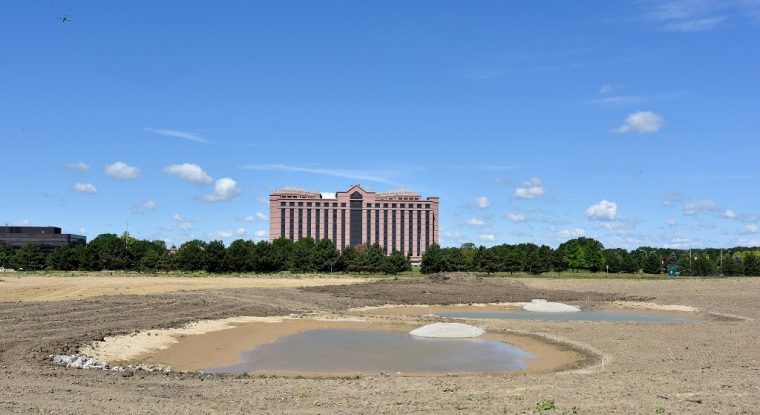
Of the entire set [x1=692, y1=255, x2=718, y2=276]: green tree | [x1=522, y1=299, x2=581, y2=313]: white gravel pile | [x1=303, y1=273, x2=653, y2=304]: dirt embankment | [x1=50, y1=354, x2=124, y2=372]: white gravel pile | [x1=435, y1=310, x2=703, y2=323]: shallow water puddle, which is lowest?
[x1=50, y1=354, x2=124, y2=372]: white gravel pile

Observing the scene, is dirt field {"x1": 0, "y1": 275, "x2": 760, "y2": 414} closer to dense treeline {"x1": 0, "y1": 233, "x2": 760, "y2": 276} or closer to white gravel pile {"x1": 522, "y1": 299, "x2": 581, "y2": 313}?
white gravel pile {"x1": 522, "y1": 299, "x2": 581, "y2": 313}

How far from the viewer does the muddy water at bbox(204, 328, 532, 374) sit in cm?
2875

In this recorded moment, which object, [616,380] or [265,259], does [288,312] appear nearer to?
[616,380]

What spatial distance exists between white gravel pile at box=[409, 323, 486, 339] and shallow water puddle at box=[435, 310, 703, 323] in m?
12.4

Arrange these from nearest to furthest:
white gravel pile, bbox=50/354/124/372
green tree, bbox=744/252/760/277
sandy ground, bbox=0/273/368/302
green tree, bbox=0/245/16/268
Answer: white gravel pile, bbox=50/354/124/372 → sandy ground, bbox=0/273/368/302 → green tree, bbox=0/245/16/268 → green tree, bbox=744/252/760/277

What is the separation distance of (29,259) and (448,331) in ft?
385

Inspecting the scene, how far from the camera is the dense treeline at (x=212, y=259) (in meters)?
123

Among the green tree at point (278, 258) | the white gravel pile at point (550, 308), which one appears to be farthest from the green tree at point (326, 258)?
the white gravel pile at point (550, 308)

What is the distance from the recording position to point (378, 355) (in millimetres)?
32625

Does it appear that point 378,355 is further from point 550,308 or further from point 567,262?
point 567,262

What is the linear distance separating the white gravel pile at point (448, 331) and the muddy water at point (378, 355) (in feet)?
2.63

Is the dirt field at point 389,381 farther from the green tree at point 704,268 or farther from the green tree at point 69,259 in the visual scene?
the green tree at point 704,268

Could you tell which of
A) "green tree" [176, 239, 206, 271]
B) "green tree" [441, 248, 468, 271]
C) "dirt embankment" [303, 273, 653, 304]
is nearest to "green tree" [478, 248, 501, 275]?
"green tree" [441, 248, 468, 271]

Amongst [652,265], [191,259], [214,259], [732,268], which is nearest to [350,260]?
[214,259]
